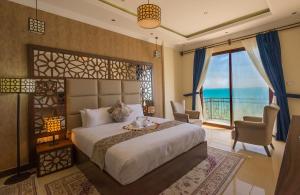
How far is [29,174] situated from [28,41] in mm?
2178


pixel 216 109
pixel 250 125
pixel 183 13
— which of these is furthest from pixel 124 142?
pixel 216 109

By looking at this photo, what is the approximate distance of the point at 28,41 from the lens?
2697 mm

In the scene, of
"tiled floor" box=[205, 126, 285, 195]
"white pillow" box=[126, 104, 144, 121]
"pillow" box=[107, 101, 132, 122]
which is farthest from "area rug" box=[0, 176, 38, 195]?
"tiled floor" box=[205, 126, 285, 195]

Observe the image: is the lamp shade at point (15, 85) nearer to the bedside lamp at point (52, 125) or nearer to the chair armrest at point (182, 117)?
the bedside lamp at point (52, 125)

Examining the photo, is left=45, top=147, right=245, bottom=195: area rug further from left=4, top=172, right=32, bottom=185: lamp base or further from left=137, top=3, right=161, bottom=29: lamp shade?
left=137, top=3, right=161, bottom=29: lamp shade

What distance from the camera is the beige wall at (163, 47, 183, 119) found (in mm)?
5371

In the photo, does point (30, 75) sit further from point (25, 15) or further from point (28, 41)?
point (25, 15)

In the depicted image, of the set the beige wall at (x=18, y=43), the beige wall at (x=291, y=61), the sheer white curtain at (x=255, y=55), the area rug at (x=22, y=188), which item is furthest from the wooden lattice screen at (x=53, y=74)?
the beige wall at (x=291, y=61)

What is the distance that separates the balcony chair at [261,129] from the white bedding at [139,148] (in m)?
1.05

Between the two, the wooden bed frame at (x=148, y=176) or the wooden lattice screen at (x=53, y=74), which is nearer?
the wooden bed frame at (x=148, y=176)

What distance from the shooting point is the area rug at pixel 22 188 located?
210 cm

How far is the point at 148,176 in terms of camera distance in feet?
6.16

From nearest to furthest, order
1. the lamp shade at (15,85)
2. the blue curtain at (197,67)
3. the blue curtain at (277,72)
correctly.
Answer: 1. the lamp shade at (15,85)
2. the blue curtain at (277,72)
3. the blue curtain at (197,67)

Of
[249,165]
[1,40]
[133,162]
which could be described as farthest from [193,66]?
[1,40]
